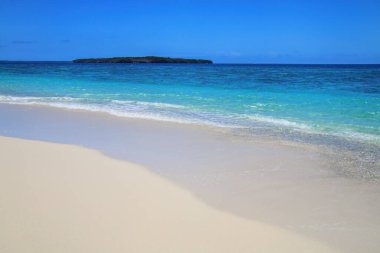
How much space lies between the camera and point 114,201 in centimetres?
395

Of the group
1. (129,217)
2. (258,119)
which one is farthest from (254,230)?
(258,119)

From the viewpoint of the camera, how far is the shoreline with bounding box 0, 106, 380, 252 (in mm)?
3645

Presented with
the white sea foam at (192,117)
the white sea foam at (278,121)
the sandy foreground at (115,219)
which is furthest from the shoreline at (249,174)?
the white sea foam at (278,121)

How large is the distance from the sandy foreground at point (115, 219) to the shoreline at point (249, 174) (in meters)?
0.27

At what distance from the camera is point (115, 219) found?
3.50 metres

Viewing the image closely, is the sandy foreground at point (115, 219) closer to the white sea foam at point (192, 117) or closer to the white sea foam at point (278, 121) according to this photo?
the white sea foam at point (192, 117)

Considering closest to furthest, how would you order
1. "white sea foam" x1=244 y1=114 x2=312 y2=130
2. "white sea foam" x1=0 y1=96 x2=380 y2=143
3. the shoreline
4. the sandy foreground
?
the sandy foreground
the shoreline
"white sea foam" x1=0 y1=96 x2=380 y2=143
"white sea foam" x1=244 y1=114 x2=312 y2=130

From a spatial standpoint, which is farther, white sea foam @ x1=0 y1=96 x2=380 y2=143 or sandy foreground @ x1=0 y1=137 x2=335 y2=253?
white sea foam @ x1=0 y1=96 x2=380 y2=143

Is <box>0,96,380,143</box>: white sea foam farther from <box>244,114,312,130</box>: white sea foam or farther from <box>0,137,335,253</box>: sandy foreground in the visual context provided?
<box>0,137,335,253</box>: sandy foreground

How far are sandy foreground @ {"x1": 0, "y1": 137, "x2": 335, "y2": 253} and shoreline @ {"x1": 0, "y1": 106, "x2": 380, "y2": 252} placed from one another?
270 mm

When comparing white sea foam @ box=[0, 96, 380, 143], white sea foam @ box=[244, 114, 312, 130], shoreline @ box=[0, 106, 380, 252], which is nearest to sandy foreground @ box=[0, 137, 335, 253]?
shoreline @ box=[0, 106, 380, 252]

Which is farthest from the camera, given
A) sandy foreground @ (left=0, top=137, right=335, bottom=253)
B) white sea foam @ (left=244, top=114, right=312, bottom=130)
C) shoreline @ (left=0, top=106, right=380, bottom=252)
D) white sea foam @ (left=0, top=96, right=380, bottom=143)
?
white sea foam @ (left=244, top=114, right=312, bottom=130)

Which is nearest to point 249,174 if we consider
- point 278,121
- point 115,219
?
point 115,219

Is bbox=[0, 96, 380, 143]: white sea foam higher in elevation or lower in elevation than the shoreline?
higher
